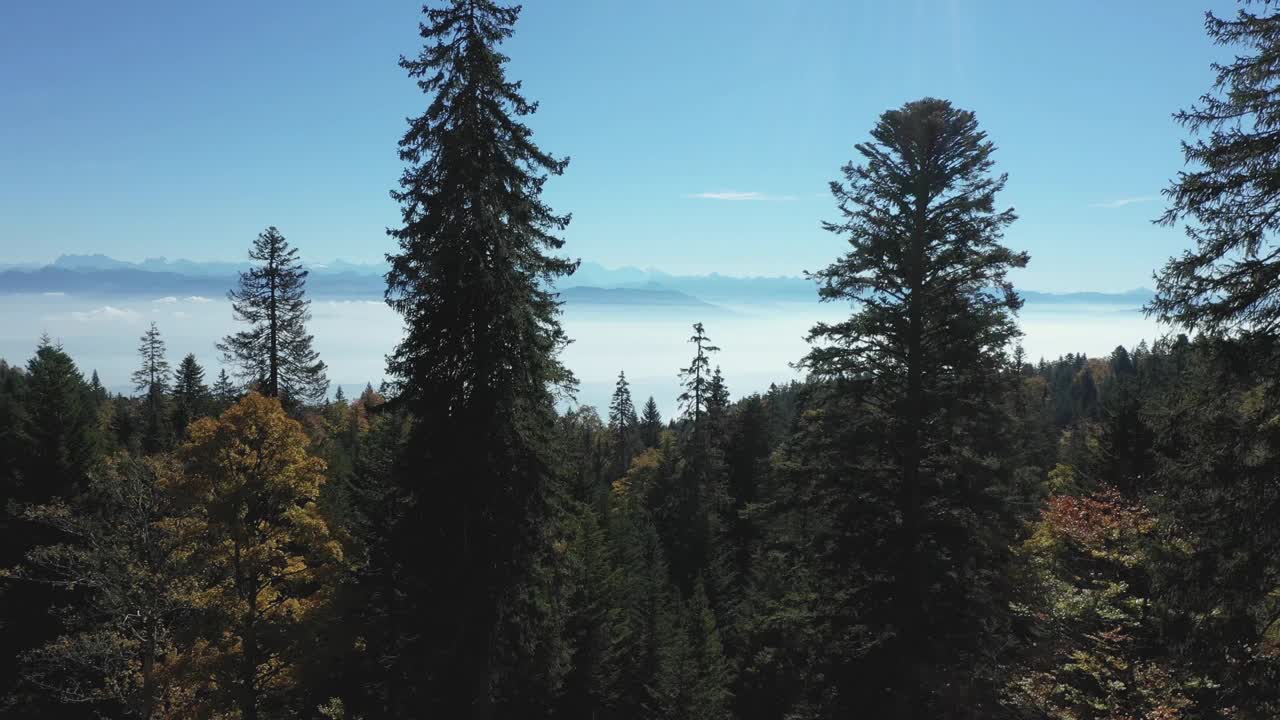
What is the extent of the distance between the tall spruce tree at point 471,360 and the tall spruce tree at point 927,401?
6.21 meters

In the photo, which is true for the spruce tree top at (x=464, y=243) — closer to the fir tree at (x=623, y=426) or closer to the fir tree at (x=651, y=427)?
the fir tree at (x=623, y=426)

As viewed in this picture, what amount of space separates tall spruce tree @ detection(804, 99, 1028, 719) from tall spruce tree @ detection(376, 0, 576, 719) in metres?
6.21

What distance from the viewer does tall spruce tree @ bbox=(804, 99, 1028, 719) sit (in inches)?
526

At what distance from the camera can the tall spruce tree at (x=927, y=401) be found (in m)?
13.4

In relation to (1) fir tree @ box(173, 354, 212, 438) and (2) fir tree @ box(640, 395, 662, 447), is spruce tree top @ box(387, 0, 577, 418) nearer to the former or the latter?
(1) fir tree @ box(173, 354, 212, 438)

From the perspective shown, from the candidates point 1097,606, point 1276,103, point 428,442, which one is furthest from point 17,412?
point 1276,103

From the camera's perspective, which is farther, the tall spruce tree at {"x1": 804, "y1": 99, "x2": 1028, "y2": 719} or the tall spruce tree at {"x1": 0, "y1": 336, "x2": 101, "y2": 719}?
the tall spruce tree at {"x1": 0, "y1": 336, "x2": 101, "y2": 719}

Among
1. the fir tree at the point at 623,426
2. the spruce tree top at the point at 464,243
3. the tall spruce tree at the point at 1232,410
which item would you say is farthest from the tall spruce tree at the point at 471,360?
the fir tree at the point at 623,426

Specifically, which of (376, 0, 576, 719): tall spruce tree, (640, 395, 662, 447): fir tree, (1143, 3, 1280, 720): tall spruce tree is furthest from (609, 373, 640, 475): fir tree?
(1143, 3, 1280, 720): tall spruce tree

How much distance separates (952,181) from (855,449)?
18.7 ft

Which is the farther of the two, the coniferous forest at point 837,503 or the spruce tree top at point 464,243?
the spruce tree top at point 464,243

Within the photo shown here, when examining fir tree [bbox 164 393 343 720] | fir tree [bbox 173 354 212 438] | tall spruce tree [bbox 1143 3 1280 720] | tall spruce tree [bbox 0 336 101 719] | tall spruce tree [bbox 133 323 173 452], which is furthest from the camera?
tall spruce tree [bbox 133 323 173 452]

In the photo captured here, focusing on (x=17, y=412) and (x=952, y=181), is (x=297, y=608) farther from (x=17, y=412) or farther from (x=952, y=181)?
(x=17, y=412)

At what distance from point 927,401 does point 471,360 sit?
9090 mm
